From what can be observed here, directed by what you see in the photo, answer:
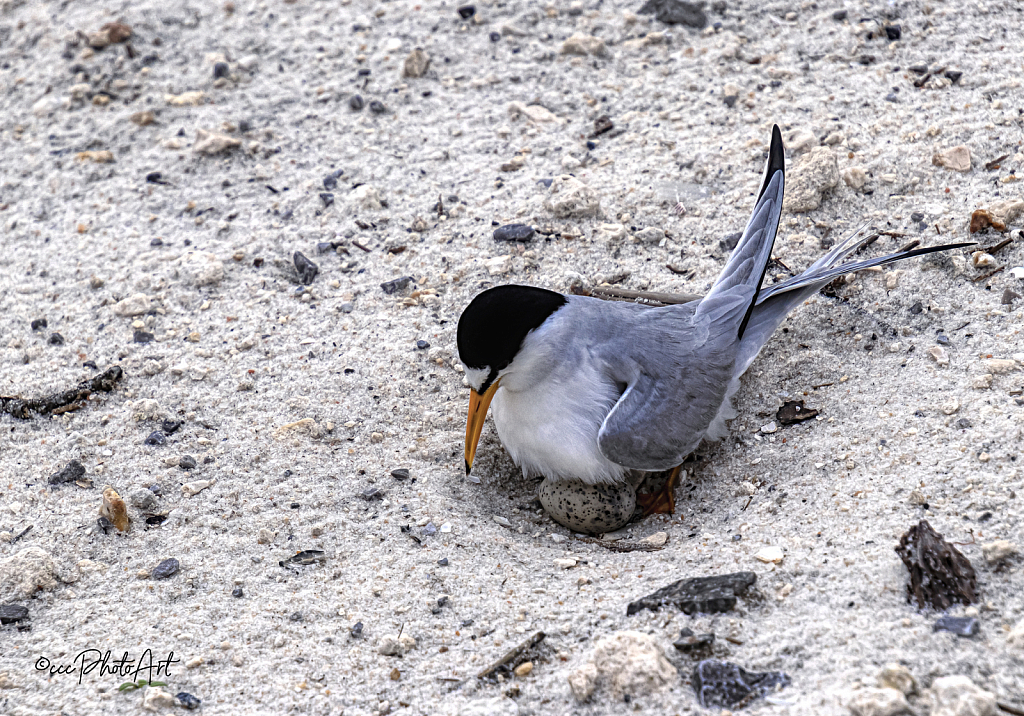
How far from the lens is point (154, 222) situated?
5.16 m

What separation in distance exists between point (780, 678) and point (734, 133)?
346 centimetres

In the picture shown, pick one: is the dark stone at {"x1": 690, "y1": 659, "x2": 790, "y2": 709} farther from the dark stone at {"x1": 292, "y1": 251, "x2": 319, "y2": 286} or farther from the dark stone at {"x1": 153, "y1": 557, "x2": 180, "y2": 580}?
the dark stone at {"x1": 292, "y1": 251, "x2": 319, "y2": 286}

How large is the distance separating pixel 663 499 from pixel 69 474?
8.07ft

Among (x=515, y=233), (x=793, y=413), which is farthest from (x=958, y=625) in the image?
(x=515, y=233)

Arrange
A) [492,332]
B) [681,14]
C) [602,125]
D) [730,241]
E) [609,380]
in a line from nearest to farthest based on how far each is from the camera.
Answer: [492,332] → [609,380] → [730,241] → [602,125] → [681,14]

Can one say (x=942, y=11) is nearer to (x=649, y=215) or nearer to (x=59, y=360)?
(x=649, y=215)

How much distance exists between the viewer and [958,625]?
2418mm

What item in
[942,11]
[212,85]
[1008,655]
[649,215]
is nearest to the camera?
[1008,655]

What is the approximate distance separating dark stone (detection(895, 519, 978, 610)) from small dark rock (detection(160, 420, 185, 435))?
2.95 meters

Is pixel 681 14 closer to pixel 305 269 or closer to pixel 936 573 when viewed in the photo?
pixel 305 269

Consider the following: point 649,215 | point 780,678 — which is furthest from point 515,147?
point 780,678

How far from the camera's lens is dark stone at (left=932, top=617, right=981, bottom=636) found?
7.86 ft

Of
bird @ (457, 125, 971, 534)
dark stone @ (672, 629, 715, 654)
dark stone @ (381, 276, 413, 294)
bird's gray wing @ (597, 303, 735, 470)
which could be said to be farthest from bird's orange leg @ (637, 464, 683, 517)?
dark stone @ (381, 276, 413, 294)

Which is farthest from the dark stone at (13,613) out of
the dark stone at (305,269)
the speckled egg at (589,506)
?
the dark stone at (305,269)
